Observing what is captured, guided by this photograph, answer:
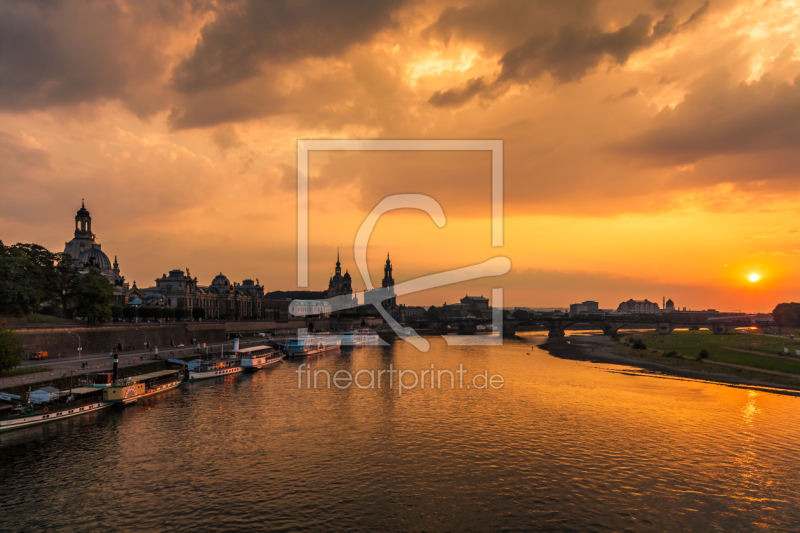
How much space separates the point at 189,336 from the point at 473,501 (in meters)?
101

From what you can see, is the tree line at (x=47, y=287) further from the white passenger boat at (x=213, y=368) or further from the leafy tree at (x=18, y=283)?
the white passenger boat at (x=213, y=368)

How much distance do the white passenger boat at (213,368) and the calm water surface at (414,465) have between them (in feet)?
63.7

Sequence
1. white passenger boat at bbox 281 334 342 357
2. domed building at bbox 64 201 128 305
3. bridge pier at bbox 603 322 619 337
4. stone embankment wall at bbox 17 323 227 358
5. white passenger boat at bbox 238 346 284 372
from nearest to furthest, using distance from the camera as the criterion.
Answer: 1. stone embankment wall at bbox 17 323 227 358
2. white passenger boat at bbox 238 346 284 372
3. white passenger boat at bbox 281 334 342 357
4. domed building at bbox 64 201 128 305
5. bridge pier at bbox 603 322 619 337

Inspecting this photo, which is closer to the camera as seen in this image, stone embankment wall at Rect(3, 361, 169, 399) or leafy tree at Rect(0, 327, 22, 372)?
stone embankment wall at Rect(3, 361, 169, 399)

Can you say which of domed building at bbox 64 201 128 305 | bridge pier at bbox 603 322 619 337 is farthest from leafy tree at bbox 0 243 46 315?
bridge pier at bbox 603 322 619 337

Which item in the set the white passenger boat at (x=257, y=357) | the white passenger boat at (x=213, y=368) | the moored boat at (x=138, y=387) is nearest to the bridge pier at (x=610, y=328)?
the white passenger boat at (x=257, y=357)

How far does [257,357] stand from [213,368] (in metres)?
12.0

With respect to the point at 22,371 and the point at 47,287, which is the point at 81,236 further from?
the point at 22,371

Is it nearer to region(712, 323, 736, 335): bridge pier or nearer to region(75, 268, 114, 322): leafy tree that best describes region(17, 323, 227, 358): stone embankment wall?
region(75, 268, 114, 322): leafy tree

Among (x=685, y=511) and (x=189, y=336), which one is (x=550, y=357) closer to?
(x=685, y=511)

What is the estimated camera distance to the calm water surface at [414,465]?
82.7ft

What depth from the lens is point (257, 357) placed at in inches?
3433

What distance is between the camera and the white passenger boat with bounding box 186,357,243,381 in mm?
72438

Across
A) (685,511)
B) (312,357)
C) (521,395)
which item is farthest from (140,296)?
(685,511)
